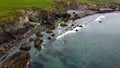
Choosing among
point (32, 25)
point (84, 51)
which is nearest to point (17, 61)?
point (84, 51)

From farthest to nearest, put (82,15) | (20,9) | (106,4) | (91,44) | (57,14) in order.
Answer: (106,4) < (82,15) < (57,14) < (20,9) < (91,44)

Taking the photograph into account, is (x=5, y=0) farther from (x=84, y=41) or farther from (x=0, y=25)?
(x=84, y=41)

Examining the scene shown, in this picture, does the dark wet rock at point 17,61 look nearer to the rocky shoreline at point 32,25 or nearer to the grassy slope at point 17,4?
the rocky shoreline at point 32,25

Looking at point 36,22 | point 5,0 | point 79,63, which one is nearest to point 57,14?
point 36,22

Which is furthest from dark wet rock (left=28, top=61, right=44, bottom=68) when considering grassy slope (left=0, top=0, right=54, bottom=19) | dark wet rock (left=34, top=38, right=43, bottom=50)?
grassy slope (left=0, top=0, right=54, bottom=19)

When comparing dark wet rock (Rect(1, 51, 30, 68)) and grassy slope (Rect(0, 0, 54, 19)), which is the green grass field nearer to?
grassy slope (Rect(0, 0, 54, 19))

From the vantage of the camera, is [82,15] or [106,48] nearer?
[106,48]
